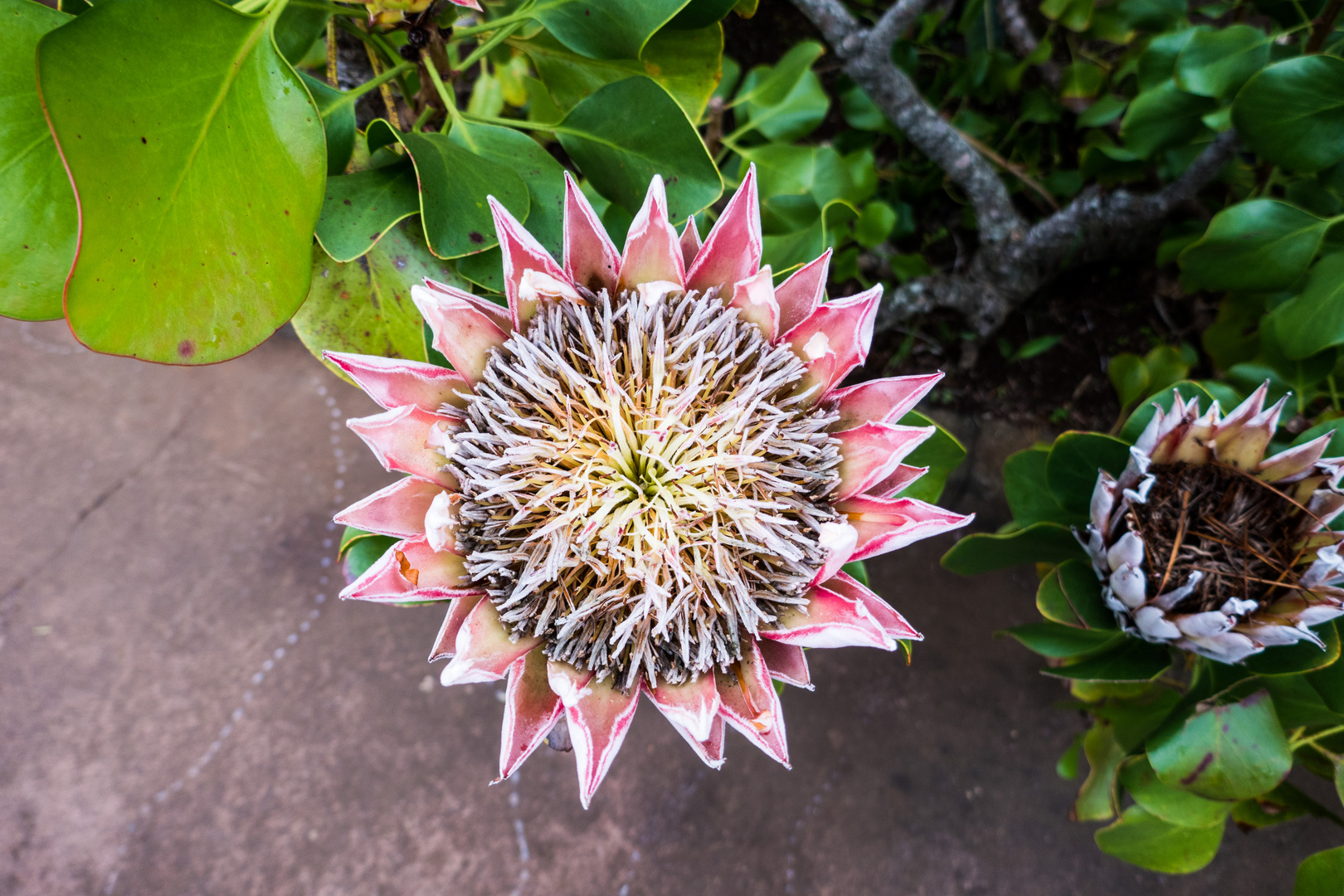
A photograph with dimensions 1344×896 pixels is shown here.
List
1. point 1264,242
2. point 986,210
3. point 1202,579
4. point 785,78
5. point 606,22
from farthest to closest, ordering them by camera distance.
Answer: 1. point 986,210
2. point 785,78
3. point 1264,242
4. point 1202,579
5. point 606,22

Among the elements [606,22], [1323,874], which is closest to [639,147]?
[606,22]

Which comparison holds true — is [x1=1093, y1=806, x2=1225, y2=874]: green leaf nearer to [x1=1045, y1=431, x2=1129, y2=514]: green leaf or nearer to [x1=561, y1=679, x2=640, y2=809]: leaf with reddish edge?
[x1=1045, y1=431, x2=1129, y2=514]: green leaf

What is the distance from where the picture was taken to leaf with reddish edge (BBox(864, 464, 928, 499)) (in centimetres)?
62

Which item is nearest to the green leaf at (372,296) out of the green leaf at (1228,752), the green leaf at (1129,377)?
the green leaf at (1228,752)

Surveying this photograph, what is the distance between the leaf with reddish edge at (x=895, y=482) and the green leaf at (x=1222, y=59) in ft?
2.57

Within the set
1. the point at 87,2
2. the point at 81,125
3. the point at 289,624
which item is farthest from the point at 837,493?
the point at 289,624

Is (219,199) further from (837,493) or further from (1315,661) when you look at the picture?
(1315,661)

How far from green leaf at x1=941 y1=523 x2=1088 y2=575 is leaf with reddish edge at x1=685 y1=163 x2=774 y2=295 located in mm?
415

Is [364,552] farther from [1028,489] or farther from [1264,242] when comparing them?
[1264,242]

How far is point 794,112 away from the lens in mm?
1220

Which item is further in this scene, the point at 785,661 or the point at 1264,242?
the point at 1264,242

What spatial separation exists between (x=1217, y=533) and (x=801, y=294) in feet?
1.97

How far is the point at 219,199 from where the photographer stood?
59 centimetres

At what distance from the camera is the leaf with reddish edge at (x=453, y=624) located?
592mm
